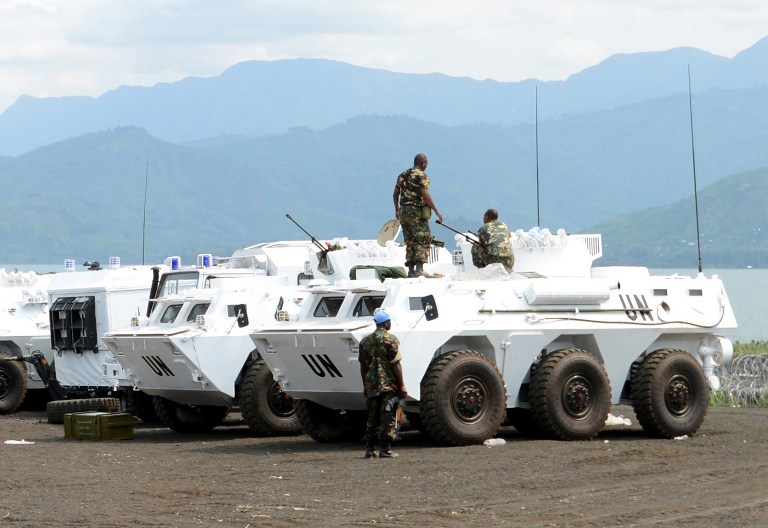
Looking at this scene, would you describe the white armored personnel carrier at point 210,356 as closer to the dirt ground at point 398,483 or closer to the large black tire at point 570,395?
the dirt ground at point 398,483

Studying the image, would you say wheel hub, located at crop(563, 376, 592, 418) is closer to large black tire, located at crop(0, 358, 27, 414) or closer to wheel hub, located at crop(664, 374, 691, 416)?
wheel hub, located at crop(664, 374, 691, 416)

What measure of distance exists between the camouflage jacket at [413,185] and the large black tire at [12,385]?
33.0 ft

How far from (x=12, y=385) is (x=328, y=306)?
9.96m

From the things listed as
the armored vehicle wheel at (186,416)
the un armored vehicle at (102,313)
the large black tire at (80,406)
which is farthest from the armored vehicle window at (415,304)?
the large black tire at (80,406)

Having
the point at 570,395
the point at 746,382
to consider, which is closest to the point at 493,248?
the point at 570,395

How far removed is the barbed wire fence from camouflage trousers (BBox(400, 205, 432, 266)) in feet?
24.5

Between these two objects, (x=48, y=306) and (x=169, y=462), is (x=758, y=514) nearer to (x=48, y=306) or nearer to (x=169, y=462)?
(x=169, y=462)

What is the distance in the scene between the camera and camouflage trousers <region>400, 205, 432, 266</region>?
59.2 feet

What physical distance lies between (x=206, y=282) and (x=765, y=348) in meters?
11.7

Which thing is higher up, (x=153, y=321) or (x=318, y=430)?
(x=153, y=321)

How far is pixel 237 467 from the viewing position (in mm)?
15422

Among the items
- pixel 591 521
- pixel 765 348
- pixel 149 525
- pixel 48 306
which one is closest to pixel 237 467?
pixel 149 525

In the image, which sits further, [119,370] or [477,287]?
[119,370]

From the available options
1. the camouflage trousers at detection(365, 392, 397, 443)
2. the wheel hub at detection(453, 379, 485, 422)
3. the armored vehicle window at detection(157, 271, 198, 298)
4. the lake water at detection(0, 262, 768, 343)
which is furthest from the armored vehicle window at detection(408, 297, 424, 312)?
the lake water at detection(0, 262, 768, 343)
